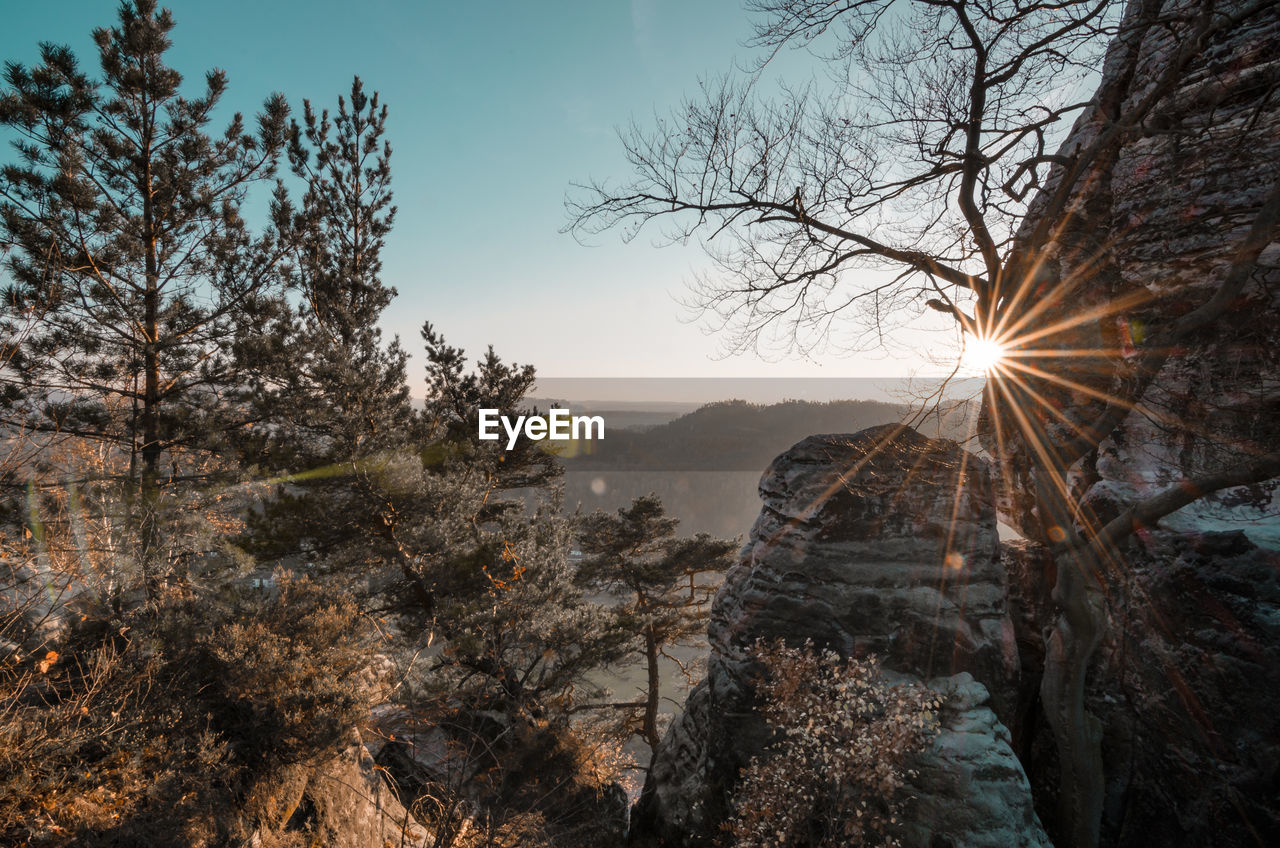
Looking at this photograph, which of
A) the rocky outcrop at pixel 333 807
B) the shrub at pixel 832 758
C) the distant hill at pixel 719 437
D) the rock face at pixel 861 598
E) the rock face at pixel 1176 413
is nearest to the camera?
the rock face at pixel 1176 413

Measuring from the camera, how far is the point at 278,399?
339 inches

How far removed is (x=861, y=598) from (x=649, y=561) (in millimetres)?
8161

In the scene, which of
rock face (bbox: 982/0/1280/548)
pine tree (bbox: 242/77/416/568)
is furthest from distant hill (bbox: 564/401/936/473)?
rock face (bbox: 982/0/1280/548)

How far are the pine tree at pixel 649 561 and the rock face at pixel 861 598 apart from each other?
20.0 ft

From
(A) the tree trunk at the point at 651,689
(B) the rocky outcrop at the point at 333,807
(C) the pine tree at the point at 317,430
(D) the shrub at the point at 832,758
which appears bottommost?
(A) the tree trunk at the point at 651,689

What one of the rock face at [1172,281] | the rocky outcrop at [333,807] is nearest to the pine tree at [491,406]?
the rocky outcrop at [333,807]

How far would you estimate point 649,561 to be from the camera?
14055mm

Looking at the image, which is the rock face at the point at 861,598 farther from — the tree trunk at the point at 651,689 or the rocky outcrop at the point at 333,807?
the tree trunk at the point at 651,689

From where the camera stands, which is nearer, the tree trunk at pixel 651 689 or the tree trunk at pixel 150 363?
the tree trunk at pixel 150 363

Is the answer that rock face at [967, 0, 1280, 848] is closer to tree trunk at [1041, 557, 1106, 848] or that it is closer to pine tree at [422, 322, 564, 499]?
tree trunk at [1041, 557, 1106, 848]

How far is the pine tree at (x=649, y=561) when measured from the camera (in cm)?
1348

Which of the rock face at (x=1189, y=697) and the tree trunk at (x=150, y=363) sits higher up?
the tree trunk at (x=150, y=363)

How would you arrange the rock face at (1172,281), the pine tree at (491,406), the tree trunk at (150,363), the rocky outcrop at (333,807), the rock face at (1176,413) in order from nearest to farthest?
1. the rock face at (1176,413)
2. the rock face at (1172,281)
3. the rocky outcrop at (333,807)
4. the tree trunk at (150,363)
5. the pine tree at (491,406)

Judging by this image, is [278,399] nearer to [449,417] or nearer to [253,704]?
[449,417]
